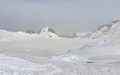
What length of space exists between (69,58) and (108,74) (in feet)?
25.5

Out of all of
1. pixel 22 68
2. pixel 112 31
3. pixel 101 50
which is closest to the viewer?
pixel 22 68

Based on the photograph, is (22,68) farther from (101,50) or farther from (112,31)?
(112,31)

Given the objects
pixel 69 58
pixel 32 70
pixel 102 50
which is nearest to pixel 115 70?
pixel 32 70

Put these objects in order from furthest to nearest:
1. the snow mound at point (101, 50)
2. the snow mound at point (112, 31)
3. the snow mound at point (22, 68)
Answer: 1. the snow mound at point (112, 31)
2. the snow mound at point (101, 50)
3. the snow mound at point (22, 68)

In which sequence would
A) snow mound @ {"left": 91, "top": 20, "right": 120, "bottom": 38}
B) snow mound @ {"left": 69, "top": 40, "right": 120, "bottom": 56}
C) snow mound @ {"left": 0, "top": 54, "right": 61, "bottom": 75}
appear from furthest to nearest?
1. snow mound @ {"left": 91, "top": 20, "right": 120, "bottom": 38}
2. snow mound @ {"left": 69, "top": 40, "right": 120, "bottom": 56}
3. snow mound @ {"left": 0, "top": 54, "right": 61, "bottom": 75}

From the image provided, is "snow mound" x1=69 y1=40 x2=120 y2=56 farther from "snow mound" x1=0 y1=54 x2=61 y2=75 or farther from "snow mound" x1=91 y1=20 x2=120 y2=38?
"snow mound" x1=91 y1=20 x2=120 y2=38

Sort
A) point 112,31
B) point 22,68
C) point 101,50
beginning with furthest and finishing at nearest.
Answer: point 112,31 → point 101,50 → point 22,68

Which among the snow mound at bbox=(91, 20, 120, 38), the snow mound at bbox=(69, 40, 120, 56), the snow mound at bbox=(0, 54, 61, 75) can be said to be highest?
the snow mound at bbox=(91, 20, 120, 38)

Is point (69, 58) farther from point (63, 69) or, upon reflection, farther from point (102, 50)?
point (63, 69)

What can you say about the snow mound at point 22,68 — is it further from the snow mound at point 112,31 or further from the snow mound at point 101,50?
the snow mound at point 112,31

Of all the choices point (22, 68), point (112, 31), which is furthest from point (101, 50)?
point (112, 31)

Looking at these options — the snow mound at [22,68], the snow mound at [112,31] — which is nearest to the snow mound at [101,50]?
the snow mound at [22,68]

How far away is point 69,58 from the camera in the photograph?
1898cm

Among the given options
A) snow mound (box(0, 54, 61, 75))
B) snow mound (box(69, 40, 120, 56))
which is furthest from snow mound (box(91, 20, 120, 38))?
snow mound (box(0, 54, 61, 75))
